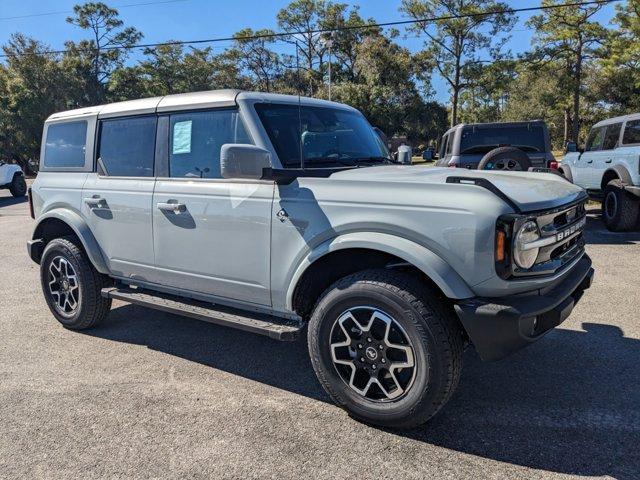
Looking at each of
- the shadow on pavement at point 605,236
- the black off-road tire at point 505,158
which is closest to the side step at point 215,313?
the black off-road tire at point 505,158


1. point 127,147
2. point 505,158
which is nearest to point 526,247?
point 127,147

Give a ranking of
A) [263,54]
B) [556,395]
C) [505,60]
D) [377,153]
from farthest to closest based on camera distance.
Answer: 1. [263,54]
2. [505,60]
3. [377,153]
4. [556,395]

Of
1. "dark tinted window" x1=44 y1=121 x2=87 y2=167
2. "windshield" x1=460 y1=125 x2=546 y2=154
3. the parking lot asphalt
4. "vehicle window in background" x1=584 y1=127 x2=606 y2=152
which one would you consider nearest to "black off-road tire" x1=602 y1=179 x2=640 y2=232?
"vehicle window in background" x1=584 y1=127 x2=606 y2=152

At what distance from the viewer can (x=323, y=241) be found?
3.24 meters

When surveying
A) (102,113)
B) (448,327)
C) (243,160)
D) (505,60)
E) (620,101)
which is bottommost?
(448,327)

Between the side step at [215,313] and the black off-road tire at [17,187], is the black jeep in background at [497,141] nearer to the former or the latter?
the side step at [215,313]

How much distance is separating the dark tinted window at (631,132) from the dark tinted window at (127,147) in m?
8.39

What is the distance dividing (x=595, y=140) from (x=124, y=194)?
32.0 feet

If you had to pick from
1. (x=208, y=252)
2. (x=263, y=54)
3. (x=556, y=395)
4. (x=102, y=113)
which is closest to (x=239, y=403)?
(x=208, y=252)

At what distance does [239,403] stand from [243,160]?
161cm

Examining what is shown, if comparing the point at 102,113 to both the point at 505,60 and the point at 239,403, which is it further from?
the point at 505,60

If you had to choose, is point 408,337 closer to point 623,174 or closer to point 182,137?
point 182,137

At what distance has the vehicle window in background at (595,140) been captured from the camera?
1038 centimetres

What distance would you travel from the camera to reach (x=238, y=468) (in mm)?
2826
